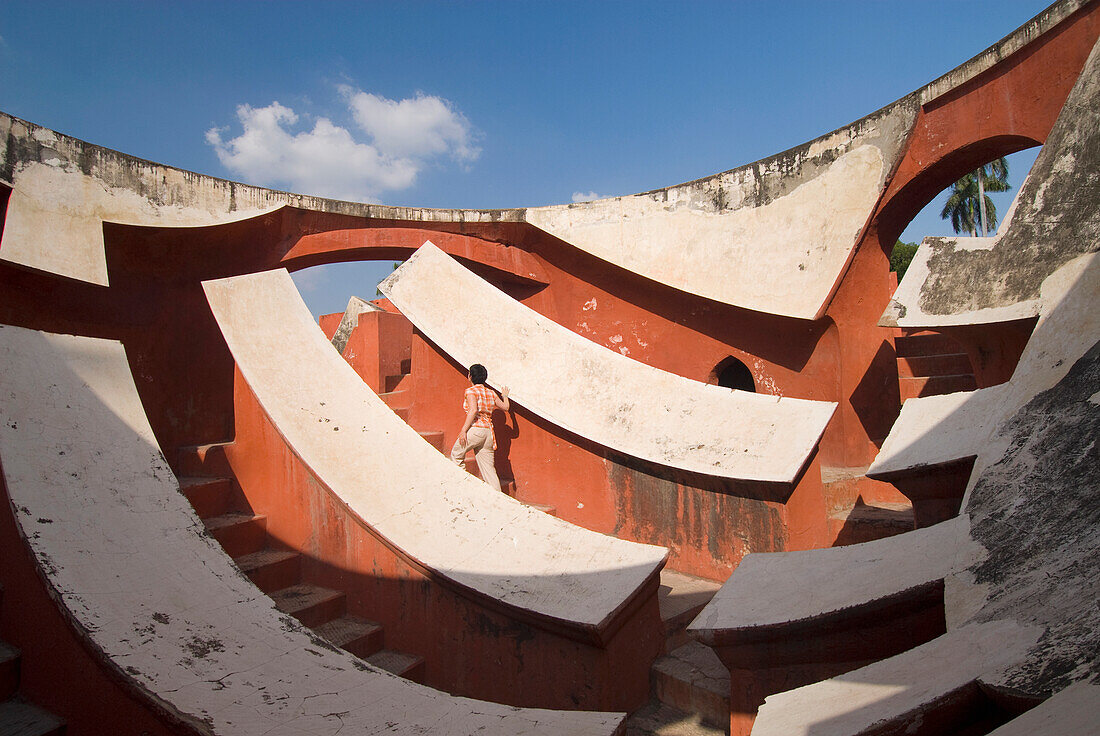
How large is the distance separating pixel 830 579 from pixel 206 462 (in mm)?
3184

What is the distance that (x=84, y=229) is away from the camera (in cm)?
408

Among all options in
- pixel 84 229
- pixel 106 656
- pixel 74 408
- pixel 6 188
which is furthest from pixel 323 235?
pixel 106 656

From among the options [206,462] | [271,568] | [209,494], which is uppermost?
[206,462]

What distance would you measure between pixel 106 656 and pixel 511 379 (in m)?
3.20

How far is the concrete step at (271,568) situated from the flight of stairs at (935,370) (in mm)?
4802

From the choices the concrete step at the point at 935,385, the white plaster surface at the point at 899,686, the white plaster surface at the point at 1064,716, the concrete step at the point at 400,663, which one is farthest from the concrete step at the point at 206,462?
the concrete step at the point at 935,385

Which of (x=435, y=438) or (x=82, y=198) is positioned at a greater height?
(x=82, y=198)

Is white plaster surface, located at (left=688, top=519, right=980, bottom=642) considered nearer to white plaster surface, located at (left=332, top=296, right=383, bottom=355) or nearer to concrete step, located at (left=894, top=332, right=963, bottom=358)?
concrete step, located at (left=894, top=332, right=963, bottom=358)

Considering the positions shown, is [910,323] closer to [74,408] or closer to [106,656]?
[106,656]

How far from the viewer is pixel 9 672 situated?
188 centimetres

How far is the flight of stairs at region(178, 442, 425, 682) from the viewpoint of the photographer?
2.74 m

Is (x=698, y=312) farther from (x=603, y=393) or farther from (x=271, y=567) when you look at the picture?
(x=271, y=567)

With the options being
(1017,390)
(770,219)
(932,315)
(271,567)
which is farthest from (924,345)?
(271,567)

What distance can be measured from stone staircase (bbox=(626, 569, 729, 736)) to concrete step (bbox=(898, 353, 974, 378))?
3532mm
